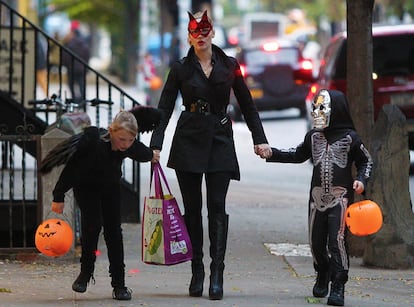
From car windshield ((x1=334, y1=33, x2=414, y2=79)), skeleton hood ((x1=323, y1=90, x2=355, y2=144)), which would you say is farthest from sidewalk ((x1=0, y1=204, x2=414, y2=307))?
car windshield ((x1=334, y1=33, x2=414, y2=79))

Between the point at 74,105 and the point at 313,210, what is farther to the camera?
the point at 74,105

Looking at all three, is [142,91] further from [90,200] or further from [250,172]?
[90,200]

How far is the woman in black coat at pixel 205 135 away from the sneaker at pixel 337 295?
2.34 feet

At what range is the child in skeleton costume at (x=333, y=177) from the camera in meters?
7.84

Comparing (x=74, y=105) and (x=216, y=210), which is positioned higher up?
(x=74, y=105)

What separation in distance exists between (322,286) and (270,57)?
1897 centimetres

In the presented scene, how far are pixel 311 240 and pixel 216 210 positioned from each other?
2.11ft

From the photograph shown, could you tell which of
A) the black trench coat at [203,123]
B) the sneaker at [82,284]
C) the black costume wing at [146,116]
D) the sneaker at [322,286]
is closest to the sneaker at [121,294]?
the sneaker at [82,284]

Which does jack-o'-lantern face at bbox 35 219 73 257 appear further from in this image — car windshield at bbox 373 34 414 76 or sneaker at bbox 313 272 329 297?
car windshield at bbox 373 34 414 76

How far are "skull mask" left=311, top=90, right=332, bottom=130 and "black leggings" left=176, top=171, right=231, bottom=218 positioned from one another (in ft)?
2.20

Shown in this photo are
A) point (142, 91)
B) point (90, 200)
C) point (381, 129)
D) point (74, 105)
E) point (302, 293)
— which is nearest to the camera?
point (90, 200)

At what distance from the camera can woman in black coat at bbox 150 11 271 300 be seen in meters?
7.95

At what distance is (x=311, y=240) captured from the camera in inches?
315

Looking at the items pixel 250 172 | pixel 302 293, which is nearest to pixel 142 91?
pixel 250 172
